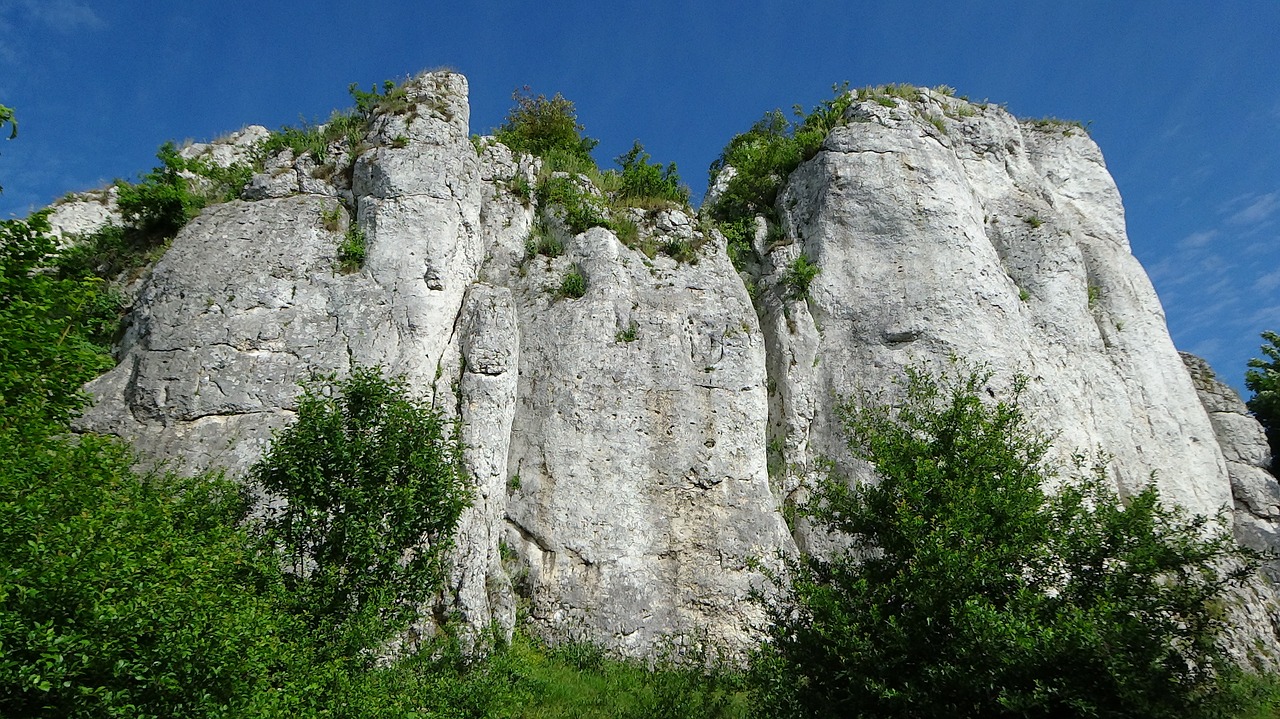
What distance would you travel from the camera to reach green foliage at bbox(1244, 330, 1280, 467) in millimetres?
28031

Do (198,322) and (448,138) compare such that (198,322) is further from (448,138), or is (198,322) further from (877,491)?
(877,491)

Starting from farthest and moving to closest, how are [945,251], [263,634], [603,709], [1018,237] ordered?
[1018,237]
[945,251]
[603,709]
[263,634]

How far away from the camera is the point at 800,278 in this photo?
71.6 feet

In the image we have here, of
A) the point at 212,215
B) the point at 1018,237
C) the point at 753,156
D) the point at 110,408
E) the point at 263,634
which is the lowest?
the point at 263,634

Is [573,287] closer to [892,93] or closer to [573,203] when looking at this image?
[573,203]

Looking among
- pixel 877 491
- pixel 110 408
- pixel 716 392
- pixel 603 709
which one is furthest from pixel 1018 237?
pixel 110 408

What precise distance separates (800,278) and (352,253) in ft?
38.5

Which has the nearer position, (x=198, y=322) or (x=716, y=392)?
(x=198, y=322)

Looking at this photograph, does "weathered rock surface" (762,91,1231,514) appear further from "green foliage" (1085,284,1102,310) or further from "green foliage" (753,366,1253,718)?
"green foliage" (753,366,1253,718)

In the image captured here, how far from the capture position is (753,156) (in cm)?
2645

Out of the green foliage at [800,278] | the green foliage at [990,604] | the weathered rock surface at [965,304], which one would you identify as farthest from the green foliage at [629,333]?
the green foliage at [990,604]

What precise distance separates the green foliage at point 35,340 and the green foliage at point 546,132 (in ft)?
45.9

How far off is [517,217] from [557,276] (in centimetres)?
249

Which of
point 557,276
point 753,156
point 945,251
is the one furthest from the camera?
point 753,156
